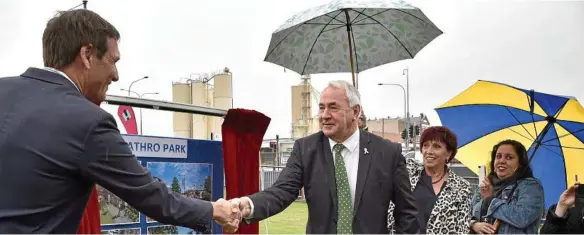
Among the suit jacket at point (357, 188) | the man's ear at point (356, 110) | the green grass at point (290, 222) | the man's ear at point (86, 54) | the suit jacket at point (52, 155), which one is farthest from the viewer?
the green grass at point (290, 222)

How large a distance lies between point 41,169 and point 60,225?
0.21 m

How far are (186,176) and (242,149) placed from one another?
42cm

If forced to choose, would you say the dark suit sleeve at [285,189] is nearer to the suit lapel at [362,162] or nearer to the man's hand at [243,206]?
the man's hand at [243,206]

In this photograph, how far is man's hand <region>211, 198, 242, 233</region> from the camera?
8.46ft

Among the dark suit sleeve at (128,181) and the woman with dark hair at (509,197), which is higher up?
the dark suit sleeve at (128,181)

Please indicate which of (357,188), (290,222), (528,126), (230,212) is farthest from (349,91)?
(290,222)

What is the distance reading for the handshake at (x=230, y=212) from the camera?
2593 millimetres

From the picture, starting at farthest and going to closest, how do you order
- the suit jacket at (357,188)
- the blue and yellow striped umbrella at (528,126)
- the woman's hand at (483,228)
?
the blue and yellow striped umbrella at (528,126), the woman's hand at (483,228), the suit jacket at (357,188)

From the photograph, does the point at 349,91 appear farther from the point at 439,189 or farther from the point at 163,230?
the point at 163,230

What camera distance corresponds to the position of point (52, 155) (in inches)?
72.7

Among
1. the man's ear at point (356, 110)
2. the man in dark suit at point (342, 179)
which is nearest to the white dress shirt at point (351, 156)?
the man in dark suit at point (342, 179)

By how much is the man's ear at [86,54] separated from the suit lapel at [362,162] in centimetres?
150

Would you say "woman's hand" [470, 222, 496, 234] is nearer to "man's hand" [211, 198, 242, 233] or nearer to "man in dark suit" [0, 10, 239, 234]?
"man's hand" [211, 198, 242, 233]

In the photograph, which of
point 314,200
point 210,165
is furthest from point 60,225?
point 210,165
